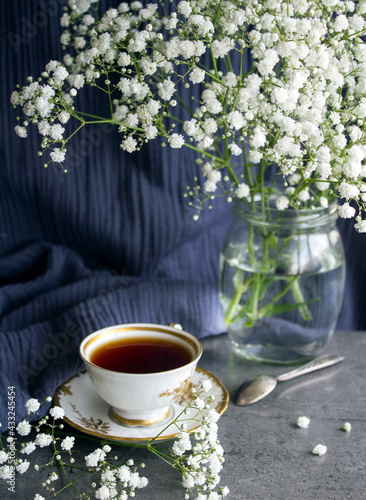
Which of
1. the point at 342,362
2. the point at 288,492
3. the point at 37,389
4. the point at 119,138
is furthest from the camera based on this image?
the point at 119,138

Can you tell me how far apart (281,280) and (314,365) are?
0.53ft

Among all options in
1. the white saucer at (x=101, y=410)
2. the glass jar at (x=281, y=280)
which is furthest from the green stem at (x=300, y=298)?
the white saucer at (x=101, y=410)

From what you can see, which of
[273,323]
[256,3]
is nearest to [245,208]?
[273,323]

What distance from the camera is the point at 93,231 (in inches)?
43.6

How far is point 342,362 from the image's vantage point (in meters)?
0.96

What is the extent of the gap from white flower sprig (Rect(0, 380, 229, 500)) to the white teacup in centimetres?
4

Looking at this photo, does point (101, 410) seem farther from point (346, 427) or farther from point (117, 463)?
point (346, 427)

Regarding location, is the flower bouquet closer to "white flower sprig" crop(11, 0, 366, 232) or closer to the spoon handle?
"white flower sprig" crop(11, 0, 366, 232)

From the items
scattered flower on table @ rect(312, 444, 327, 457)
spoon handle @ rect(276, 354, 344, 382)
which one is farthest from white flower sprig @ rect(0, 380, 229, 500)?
spoon handle @ rect(276, 354, 344, 382)

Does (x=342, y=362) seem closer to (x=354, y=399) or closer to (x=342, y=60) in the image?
(x=354, y=399)

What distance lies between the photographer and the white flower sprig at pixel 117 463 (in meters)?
0.63

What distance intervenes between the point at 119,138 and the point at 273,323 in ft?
1.47

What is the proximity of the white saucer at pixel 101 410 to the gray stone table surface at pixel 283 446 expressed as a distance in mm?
22

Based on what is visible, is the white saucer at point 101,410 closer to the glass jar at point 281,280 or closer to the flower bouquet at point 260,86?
the glass jar at point 281,280
